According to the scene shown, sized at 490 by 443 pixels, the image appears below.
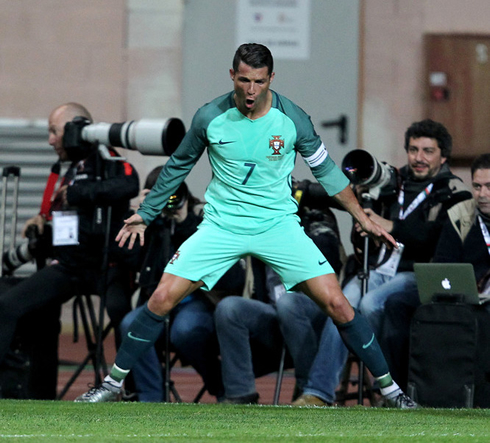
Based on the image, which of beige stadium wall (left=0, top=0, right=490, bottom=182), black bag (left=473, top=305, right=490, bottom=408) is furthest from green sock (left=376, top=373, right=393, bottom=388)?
beige stadium wall (left=0, top=0, right=490, bottom=182)

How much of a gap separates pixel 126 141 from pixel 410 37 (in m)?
3.91

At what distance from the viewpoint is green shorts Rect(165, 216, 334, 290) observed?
182 inches

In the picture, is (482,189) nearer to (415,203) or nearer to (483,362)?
(415,203)

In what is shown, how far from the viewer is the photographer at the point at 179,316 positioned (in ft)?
17.7

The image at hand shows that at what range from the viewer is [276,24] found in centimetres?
842

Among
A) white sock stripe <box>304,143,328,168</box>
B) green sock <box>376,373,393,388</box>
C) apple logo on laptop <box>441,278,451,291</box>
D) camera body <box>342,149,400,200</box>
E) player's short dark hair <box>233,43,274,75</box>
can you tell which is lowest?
green sock <box>376,373,393,388</box>

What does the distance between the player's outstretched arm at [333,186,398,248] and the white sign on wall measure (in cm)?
384

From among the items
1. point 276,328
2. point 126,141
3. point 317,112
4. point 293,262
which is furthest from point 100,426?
point 317,112

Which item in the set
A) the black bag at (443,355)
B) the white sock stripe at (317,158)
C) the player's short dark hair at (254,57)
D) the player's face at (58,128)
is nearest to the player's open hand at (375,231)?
the white sock stripe at (317,158)

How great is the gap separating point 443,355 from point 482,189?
849 millimetres

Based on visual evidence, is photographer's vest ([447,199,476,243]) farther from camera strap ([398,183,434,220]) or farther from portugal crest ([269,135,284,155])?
portugal crest ([269,135,284,155])

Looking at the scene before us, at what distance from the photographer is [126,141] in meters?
5.51

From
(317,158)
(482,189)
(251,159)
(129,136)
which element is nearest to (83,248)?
(129,136)

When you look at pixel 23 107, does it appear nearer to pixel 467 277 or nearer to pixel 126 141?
pixel 126 141
